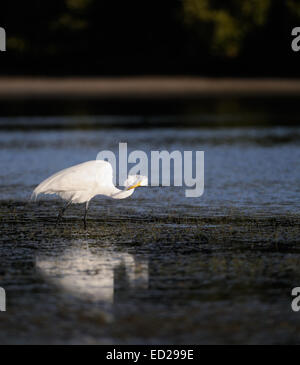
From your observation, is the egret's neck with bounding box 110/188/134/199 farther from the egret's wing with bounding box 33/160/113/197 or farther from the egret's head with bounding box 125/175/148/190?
the egret's wing with bounding box 33/160/113/197

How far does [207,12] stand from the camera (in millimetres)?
62406

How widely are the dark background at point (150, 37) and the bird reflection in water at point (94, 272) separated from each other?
158 ft

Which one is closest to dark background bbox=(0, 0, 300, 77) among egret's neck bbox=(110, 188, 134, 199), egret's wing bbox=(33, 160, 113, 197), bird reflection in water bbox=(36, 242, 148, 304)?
egret's neck bbox=(110, 188, 134, 199)

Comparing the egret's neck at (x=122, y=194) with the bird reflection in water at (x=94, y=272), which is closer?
the bird reflection in water at (x=94, y=272)

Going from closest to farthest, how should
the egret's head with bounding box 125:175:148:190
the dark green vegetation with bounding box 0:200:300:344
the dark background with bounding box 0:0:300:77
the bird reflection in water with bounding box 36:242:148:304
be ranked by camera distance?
the dark green vegetation with bounding box 0:200:300:344 → the bird reflection in water with bounding box 36:242:148:304 → the egret's head with bounding box 125:175:148:190 → the dark background with bounding box 0:0:300:77

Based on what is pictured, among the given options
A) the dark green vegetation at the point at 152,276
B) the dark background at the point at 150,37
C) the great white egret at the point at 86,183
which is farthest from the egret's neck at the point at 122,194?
the dark background at the point at 150,37

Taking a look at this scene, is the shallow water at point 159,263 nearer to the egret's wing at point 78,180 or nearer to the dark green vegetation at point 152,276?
the dark green vegetation at point 152,276

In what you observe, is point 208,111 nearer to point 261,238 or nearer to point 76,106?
A: point 76,106

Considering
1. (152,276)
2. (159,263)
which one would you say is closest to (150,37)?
(159,263)

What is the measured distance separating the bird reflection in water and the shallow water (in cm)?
1

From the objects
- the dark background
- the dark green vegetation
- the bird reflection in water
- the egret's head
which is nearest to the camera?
the dark green vegetation

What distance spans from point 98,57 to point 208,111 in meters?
31.4

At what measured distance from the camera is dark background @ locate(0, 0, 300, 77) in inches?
2383

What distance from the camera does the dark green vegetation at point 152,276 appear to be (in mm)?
7105
